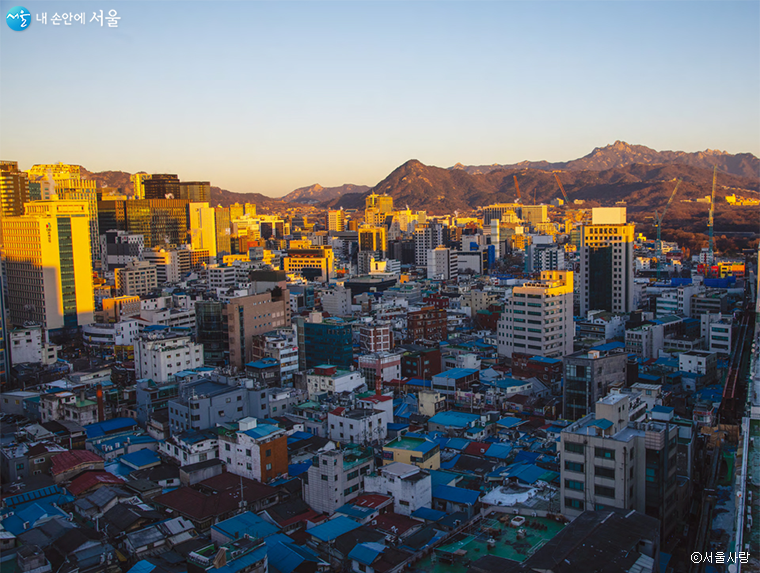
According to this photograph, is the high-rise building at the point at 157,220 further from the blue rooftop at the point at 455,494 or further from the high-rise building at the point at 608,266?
the blue rooftop at the point at 455,494

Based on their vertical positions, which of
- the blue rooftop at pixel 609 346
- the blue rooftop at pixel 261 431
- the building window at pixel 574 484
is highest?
the blue rooftop at pixel 261 431

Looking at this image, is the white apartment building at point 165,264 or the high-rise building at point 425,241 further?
the high-rise building at point 425,241

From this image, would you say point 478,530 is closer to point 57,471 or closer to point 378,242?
point 57,471

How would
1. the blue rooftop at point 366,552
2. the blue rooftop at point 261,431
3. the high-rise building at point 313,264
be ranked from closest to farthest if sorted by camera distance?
the blue rooftop at point 366,552 < the blue rooftop at point 261,431 < the high-rise building at point 313,264

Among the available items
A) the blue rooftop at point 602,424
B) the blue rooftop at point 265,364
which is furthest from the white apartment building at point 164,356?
the blue rooftop at point 602,424

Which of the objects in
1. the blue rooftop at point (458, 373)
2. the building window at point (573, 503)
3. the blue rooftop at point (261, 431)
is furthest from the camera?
the blue rooftop at point (458, 373)

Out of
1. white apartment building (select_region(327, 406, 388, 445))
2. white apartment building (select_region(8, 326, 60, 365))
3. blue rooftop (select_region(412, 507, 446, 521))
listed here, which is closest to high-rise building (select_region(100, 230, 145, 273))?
white apartment building (select_region(8, 326, 60, 365))

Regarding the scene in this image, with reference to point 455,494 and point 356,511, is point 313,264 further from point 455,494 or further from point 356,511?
point 356,511

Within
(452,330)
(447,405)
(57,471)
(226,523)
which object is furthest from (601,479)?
(452,330)
